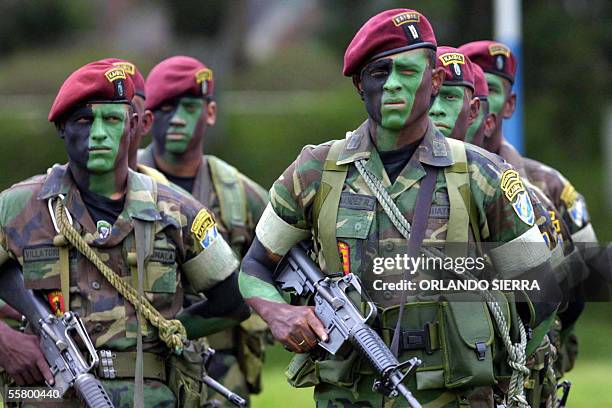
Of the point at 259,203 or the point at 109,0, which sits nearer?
the point at 259,203

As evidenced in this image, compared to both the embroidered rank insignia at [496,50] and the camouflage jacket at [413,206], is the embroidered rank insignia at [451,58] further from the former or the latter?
the camouflage jacket at [413,206]

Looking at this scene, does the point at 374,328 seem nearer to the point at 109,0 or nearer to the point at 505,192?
the point at 505,192

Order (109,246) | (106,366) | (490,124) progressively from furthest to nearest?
1. (490,124)
2. (109,246)
3. (106,366)

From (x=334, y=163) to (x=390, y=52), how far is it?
521 millimetres

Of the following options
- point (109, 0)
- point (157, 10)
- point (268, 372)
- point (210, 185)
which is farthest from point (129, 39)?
point (210, 185)

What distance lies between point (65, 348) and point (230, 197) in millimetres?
3033

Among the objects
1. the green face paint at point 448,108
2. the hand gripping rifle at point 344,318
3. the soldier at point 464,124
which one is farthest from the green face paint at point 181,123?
the hand gripping rifle at point 344,318

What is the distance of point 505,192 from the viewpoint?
6.46m

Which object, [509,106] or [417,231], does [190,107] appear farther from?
[417,231]

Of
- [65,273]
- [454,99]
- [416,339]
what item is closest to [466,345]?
[416,339]

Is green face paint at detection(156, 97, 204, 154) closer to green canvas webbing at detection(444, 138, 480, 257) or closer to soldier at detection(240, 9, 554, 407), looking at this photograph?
soldier at detection(240, 9, 554, 407)

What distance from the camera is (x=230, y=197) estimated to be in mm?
9820

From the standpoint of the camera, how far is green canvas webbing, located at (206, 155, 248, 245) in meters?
9.73

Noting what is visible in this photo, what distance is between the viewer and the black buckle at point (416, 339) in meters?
6.43
